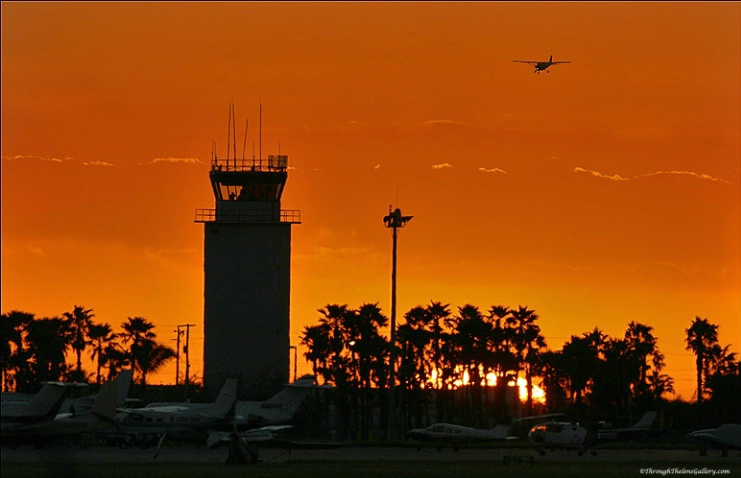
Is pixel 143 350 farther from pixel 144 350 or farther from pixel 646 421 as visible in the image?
pixel 646 421

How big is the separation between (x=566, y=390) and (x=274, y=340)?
96.1ft

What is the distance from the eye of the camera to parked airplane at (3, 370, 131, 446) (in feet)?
254

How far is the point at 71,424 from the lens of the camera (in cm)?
7981

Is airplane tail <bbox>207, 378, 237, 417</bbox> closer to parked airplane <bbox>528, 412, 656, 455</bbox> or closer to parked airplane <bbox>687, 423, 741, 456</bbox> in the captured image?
parked airplane <bbox>528, 412, 656, 455</bbox>

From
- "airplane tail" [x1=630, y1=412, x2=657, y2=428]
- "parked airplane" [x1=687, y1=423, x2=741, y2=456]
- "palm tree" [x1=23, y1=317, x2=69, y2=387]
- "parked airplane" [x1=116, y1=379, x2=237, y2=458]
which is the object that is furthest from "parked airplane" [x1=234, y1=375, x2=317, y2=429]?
"palm tree" [x1=23, y1=317, x2=69, y2=387]

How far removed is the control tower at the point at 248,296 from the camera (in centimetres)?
14100

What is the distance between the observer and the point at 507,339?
150875mm

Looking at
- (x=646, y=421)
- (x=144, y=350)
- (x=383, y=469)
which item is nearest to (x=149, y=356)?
(x=144, y=350)

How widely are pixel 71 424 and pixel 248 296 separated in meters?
62.8

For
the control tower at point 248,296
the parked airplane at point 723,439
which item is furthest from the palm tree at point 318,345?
the parked airplane at point 723,439

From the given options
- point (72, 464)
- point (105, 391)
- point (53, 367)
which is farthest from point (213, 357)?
point (72, 464)

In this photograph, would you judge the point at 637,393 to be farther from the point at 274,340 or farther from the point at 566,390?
the point at 274,340

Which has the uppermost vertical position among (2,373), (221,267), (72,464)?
(221,267)

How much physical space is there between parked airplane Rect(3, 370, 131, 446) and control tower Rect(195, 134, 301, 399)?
5073 cm
